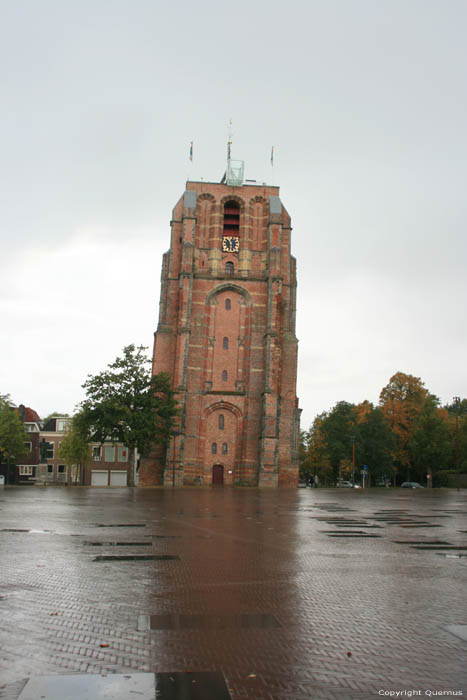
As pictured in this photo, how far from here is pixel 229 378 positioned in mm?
55438

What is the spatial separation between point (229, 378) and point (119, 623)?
5089 cm

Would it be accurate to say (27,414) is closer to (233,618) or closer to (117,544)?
(117,544)

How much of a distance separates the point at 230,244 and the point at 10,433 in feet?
88.4

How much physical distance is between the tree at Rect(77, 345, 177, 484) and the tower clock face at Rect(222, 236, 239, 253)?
1664 centimetres

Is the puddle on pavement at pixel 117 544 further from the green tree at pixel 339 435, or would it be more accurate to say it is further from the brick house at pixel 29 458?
the brick house at pixel 29 458

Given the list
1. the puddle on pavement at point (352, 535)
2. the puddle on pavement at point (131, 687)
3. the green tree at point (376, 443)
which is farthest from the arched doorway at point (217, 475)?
the puddle on pavement at point (131, 687)

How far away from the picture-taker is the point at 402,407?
217ft

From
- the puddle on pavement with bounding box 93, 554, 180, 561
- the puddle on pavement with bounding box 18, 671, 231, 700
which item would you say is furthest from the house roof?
the puddle on pavement with bounding box 18, 671, 231, 700

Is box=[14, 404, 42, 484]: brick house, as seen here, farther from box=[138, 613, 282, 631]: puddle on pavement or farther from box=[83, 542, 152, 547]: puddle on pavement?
box=[138, 613, 282, 631]: puddle on pavement

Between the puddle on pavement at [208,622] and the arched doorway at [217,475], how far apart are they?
49.7 meters

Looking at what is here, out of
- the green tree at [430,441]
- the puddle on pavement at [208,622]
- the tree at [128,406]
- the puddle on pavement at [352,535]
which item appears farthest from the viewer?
the green tree at [430,441]

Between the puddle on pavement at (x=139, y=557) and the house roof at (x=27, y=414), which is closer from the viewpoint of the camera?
the puddle on pavement at (x=139, y=557)


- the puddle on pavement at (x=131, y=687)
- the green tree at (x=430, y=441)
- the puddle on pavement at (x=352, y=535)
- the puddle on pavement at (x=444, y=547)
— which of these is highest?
the green tree at (x=430, y=441)

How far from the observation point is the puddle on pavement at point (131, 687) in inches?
122
